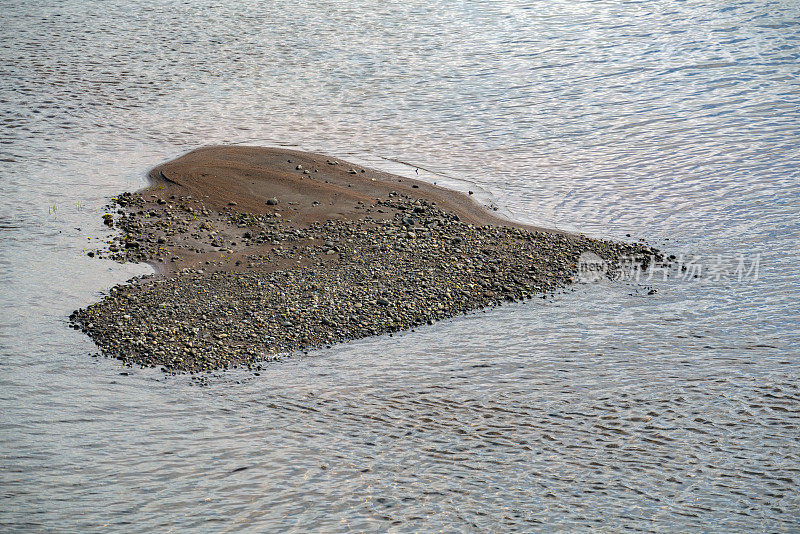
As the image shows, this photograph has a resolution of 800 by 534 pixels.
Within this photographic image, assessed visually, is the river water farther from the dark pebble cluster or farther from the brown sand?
the brown sand

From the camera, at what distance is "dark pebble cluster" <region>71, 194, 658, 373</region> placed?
11.1 m

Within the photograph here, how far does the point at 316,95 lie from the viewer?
2184 centimetres

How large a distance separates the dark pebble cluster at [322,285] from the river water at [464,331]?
0.39 metres

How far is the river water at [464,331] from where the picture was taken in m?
8.45

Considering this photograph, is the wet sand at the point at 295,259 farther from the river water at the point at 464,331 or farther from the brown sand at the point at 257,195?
the river water at the point at 464,331

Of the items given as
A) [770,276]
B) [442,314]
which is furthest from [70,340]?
[770,276]

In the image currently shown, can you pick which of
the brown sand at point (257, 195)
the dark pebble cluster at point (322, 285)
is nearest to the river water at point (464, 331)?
the dark pebble cluster at point (322, 285)

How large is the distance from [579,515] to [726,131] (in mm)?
12940

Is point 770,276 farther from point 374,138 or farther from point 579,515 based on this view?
point 374,138

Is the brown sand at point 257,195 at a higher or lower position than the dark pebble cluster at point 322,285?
higher

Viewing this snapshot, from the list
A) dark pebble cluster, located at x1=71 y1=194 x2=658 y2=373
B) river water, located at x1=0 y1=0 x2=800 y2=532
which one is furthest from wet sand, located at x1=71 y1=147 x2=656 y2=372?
river water, located at x1=0 y1=0 x2=800 y2=532

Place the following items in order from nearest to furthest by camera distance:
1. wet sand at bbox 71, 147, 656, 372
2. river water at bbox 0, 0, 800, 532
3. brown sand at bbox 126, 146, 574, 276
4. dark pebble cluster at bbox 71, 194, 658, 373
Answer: river water at bbox 0, 0, 800, 532, dark pebble cluster at bbox 71, 194, 658, 373, wet sand at bbox 71, 147, 656, 372, brown sand at bbox 126, 146, 574, 276

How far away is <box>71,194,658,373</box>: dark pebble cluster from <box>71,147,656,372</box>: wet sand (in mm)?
22

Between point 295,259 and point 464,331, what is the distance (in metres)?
3.20
